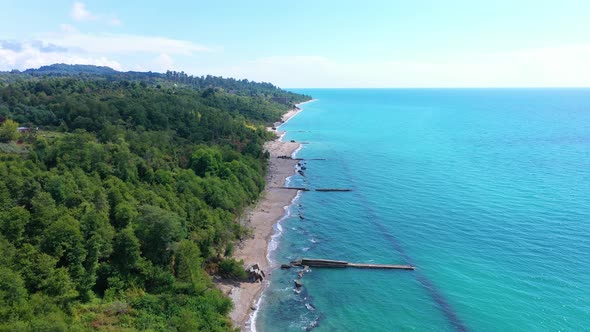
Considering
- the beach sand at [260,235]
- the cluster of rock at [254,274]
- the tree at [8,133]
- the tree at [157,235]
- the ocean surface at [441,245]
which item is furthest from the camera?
the tree at [8,133]

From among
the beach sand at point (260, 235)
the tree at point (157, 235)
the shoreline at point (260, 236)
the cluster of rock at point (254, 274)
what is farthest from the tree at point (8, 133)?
the cluster of rock at point (254, 274)

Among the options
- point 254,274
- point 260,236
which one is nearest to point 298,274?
point 254,274

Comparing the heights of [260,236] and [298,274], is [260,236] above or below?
above

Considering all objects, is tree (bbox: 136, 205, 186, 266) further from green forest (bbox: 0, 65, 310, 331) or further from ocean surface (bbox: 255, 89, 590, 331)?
ocean surface (bbox: 255, 89, 590, 331)

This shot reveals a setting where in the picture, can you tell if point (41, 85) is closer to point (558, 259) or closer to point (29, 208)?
point (29, 208)

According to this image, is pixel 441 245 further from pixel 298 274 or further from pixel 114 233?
pixel 114 233

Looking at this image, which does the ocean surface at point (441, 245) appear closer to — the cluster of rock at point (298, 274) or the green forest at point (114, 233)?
the cluster of rock at point (298, 274)

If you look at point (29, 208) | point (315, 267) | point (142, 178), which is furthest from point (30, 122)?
point (315, 267)
